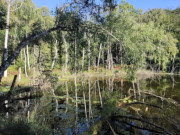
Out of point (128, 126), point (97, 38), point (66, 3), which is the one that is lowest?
point (128, 126)

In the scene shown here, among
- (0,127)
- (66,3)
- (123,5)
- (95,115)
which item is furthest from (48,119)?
(123,5)

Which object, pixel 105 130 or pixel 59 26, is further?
pixel 59 26

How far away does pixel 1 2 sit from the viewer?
803 inches

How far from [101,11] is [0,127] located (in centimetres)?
591

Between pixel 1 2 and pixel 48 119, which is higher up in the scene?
pixel 1 2

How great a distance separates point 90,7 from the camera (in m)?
6.58

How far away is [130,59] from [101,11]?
2631mm

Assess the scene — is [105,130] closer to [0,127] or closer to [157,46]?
[0,127]

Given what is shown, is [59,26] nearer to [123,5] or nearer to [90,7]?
[90,7]

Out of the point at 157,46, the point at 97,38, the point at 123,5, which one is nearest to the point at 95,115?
the point at 97,38

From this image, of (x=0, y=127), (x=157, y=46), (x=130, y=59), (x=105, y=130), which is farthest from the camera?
(x=157, y=46)

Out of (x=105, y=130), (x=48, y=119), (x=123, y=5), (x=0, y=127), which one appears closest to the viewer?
(x=0, y=127)

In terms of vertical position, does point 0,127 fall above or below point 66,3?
below

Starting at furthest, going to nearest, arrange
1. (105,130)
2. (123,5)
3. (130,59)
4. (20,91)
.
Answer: (123,5) < (20,91) < (130,59) < (105,130)
